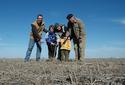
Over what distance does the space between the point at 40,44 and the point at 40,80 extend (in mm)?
9038

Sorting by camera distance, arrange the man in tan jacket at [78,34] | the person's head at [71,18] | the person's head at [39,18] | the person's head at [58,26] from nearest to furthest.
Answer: the person's head at [71,18]
the man in tan jacket at [78,34]
the person's head at [58,26]
the person's head at [39,18]

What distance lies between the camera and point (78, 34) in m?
14.6

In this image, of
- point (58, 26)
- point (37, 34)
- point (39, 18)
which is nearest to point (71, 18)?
point (58, 26)

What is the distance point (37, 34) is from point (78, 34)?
5.98 feet

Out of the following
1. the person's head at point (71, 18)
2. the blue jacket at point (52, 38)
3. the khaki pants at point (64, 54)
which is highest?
the person's head at point (71, 18)

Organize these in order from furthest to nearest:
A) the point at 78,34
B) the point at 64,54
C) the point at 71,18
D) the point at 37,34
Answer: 1. the point at 37,34
2. the point at 64,54
3. the point at 78,34
4. the point at 71,18

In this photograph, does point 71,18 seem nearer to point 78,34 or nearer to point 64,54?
point 78,34

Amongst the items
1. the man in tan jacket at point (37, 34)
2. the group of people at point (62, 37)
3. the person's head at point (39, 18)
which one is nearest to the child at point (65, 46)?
the group of people at point (62, 37)

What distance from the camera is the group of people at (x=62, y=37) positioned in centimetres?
1448

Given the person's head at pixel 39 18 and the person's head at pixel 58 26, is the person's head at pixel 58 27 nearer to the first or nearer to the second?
the person's head at pixel 58 26

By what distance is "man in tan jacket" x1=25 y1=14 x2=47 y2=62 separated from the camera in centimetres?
1505

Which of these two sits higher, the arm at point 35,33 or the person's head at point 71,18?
the person's head at point 71,18

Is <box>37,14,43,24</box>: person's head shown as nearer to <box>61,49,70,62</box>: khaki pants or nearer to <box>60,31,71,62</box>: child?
<box>60,31,71,62</box>: child

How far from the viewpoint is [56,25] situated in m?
14.7
